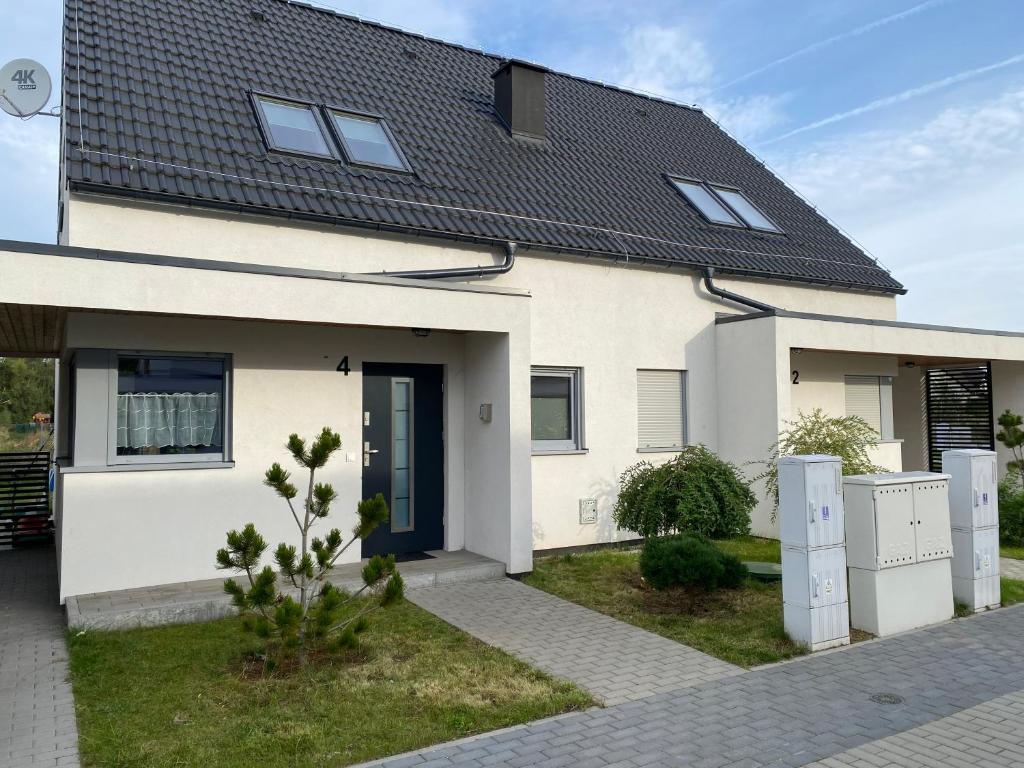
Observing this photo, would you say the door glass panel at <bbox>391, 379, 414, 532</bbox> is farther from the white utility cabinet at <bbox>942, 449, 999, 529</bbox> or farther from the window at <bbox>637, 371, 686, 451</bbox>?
the white utility cabinet at <bbox>942, 449, 999, 529</bbox>

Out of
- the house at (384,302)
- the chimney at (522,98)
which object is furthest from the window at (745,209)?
the chimney at (522,98)

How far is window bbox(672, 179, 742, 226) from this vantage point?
13.4 metres

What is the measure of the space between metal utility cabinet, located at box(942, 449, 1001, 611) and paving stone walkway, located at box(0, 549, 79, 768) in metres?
7.76

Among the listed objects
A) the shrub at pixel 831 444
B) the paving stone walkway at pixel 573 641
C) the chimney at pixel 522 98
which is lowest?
the paving stone walkway at pixel 573 641

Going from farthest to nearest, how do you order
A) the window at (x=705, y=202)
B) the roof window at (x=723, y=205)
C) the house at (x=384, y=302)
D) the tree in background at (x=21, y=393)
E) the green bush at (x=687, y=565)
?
the tree in background at (x=21, y=393) → the roof window at (x=723, y=205) → the window at (x=705, y=202) → the house at (x=384, y=302) → the green bush at (x=687, y=565)

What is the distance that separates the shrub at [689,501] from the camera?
8555 mm

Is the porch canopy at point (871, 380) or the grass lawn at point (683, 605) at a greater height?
the porch canopy at point (871, 380)

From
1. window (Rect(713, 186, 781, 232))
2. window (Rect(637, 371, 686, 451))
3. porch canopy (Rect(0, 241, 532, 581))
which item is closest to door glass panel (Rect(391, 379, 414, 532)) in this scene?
porch canopy (Rect(0, 241, 532, 581))

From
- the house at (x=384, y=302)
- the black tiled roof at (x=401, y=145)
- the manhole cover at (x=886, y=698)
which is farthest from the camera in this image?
the black tiled roof at (x=401, y=145)

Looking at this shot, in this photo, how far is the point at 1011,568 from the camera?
9.83m

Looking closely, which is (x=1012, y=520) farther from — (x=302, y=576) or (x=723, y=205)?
(x=302, y=576)

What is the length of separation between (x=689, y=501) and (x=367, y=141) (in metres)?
6.35

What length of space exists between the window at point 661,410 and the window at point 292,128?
17.8ft

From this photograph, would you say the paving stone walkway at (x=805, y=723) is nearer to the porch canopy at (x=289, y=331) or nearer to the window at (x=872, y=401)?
the porch canopy at (x=289, y=331)
